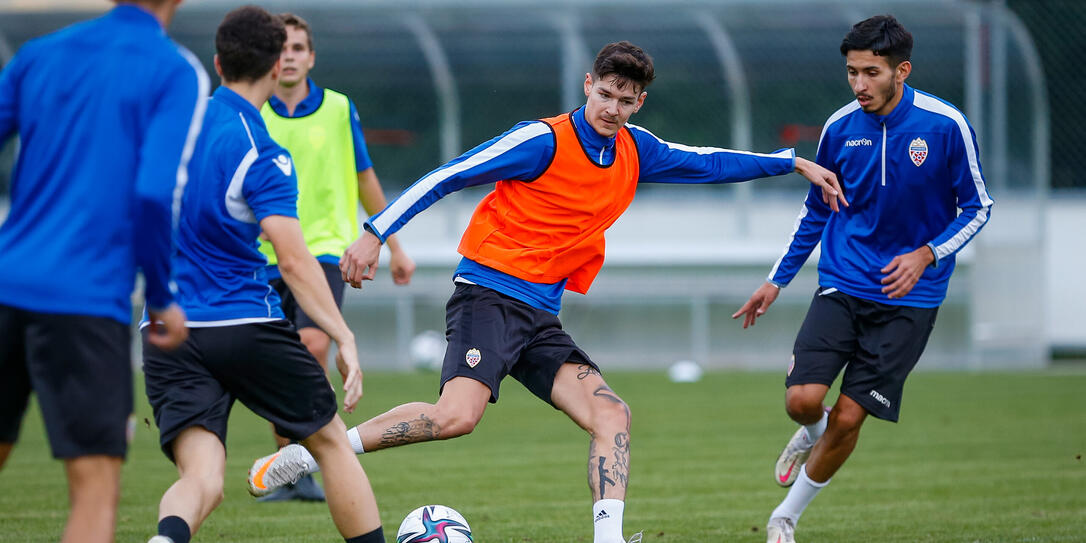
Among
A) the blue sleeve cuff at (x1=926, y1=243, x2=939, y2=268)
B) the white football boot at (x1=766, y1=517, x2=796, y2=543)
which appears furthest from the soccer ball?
the blue sleeve cuff at (x1=926, y1=243, x2=939, y2=268)

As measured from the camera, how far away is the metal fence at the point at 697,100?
17.1 metres

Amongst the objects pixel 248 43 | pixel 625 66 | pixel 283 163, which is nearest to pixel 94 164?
pixel 283 163

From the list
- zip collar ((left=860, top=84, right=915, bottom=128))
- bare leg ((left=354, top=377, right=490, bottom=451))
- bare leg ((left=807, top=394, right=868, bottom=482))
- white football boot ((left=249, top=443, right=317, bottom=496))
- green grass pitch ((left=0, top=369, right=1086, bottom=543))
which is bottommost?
green grass pitch ((left=0, top=369, right=1086, bottom=543))

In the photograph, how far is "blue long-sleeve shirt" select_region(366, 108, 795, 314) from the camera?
5.04 meters

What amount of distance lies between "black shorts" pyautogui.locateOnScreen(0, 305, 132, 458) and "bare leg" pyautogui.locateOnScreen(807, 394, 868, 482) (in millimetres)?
3448

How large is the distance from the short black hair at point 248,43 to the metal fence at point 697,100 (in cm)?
1267

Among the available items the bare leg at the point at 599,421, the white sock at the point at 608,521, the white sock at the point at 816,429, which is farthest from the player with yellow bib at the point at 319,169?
the white sock at the point at 816,429

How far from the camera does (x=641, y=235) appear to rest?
57.9ft

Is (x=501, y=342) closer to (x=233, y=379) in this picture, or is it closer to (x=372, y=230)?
(x=372, y=230)

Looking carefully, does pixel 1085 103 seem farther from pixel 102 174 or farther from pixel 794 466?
pixel 102 174

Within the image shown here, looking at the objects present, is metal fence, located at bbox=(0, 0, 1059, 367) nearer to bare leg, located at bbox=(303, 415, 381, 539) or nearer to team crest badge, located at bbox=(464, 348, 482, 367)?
team crest badge, located at bbox=(464, 348, 482, 367)

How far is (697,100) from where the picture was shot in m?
17.5

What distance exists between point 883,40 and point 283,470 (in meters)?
3.27

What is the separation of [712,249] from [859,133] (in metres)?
11.6
